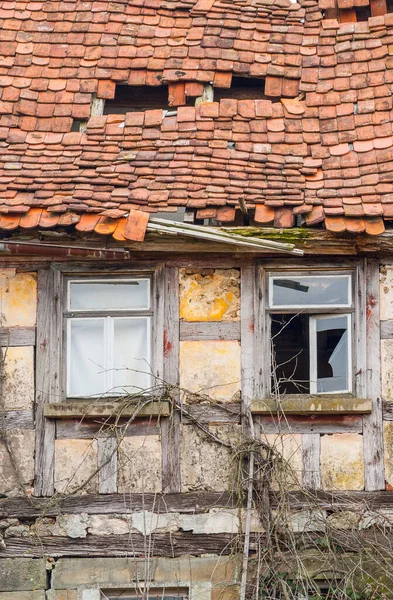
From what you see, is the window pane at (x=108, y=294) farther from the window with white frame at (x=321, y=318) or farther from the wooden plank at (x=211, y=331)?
the window with white frame at (x=321, y=318)

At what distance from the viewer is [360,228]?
9242 mm

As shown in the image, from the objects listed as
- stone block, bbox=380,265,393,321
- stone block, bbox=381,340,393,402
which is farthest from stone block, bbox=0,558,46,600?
stone block, bbox=380,265,393,321

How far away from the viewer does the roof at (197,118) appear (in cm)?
950

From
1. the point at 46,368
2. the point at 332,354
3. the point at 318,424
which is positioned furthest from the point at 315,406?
the point at 46,368

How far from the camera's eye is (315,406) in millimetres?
9438

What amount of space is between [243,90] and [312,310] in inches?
104

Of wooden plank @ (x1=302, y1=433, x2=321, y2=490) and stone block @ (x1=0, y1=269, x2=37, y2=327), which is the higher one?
stone block @ (x1=0, y1=269, x2=37, y2=327)

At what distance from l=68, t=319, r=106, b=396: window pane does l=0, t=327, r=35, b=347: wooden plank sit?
37 centimetres

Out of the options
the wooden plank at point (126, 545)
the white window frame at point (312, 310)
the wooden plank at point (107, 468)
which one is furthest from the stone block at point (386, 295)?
the wooden plank at point (107, 468)

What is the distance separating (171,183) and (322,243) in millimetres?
1491

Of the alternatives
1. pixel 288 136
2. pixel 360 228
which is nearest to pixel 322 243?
pixel 360 228

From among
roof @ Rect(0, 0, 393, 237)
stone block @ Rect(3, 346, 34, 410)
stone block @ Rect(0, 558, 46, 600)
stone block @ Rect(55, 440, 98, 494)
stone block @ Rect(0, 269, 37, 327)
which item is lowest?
stone block @ Rect(0, 558, 46, 600)

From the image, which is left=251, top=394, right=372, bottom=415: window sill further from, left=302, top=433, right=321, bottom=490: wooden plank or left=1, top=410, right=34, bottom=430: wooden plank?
left=1, top=410, right=34, bottom=430: wooden plank

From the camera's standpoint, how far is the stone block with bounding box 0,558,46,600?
938cm
